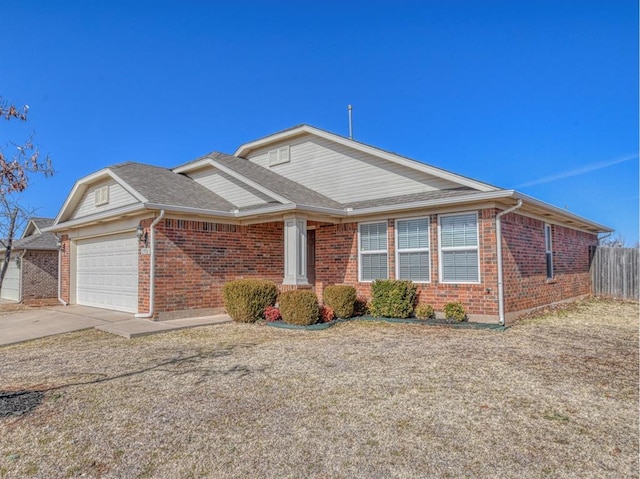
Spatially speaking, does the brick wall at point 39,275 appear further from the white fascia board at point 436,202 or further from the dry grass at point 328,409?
the white fascia board at point 436,202

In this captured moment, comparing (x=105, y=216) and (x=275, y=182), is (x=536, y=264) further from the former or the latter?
(x=105, y=216)

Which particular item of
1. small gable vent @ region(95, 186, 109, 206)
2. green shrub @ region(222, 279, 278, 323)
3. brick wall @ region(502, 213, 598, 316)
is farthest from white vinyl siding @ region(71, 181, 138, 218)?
brick wall @ region(502, 213, 598, 316)

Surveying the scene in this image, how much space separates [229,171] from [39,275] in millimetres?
11384

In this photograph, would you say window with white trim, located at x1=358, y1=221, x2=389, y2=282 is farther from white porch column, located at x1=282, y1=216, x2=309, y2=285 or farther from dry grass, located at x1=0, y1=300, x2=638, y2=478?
dry grass, located at x1=0, y1=300, x2=638, y2=478

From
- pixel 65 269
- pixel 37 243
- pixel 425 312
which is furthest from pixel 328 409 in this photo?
pixel 37 243

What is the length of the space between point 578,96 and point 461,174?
23.6 feet

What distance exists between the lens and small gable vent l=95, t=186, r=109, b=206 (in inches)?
505

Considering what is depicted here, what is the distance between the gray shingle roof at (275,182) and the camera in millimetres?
11188

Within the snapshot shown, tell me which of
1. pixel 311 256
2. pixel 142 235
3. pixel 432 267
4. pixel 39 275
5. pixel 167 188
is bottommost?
pixel 39 275

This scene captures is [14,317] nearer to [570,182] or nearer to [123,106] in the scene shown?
[123,106]

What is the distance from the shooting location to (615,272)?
15.8 m

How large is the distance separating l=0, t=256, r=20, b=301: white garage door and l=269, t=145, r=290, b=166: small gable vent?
13128 mm

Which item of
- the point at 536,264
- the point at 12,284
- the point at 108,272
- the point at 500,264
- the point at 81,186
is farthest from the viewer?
the point at 12,284

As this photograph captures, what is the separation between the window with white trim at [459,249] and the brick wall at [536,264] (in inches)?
26.2
